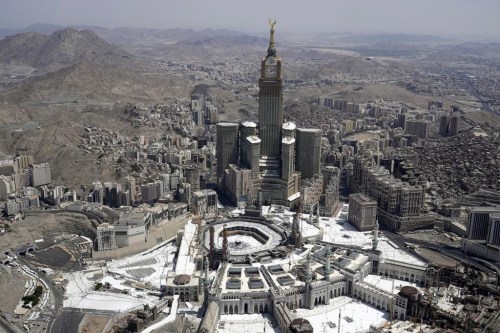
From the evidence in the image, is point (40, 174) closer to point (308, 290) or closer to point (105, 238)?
point (105, 238)

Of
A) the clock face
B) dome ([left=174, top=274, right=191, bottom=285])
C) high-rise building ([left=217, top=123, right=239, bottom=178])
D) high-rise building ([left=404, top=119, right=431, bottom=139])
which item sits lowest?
dome ([left=174, top=274, right=191, bottom=285])

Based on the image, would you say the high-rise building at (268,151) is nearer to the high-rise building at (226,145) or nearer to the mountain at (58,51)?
the high-rise building at (226,145)

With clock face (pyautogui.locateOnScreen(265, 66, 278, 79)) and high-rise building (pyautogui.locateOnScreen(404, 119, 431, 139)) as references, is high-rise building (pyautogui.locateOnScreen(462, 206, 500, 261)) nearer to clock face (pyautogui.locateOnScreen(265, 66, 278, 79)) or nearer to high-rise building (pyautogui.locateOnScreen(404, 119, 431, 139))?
clock face (pyautogui.locateOnScreen(265, 66, 278, 79))

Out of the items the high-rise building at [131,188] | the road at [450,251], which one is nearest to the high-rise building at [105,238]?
the high-rise building at [131,188]

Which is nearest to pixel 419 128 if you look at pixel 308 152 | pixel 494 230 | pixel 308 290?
pixel 308 152

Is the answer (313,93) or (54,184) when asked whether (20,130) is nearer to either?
(54,184)

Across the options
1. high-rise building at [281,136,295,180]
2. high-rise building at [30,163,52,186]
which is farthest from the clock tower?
high-rise building at [30,163,52,186]

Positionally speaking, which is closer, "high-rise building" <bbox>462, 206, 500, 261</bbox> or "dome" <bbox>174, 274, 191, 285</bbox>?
"dome" <bbox>174, 274, 191, 285</bbox>
